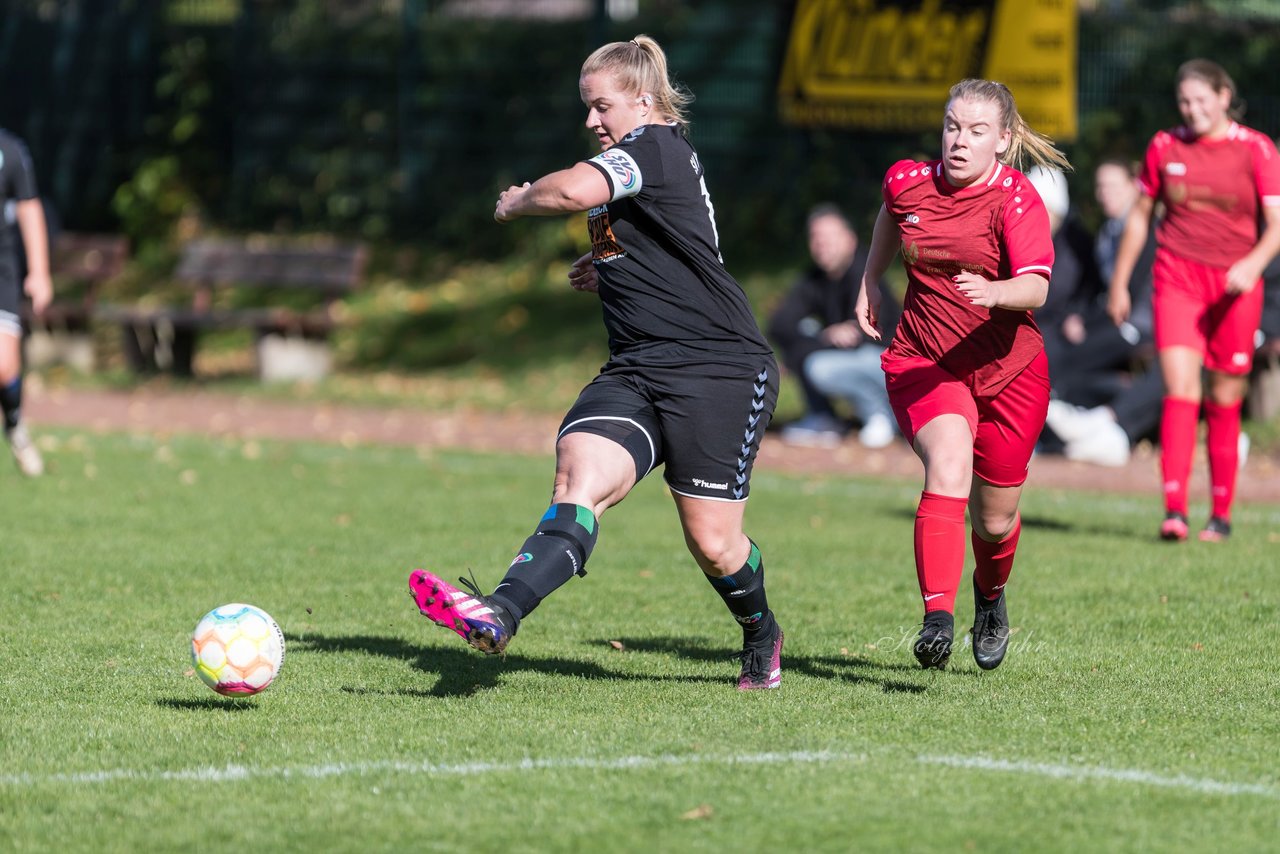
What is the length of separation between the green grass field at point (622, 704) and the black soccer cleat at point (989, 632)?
8 cm

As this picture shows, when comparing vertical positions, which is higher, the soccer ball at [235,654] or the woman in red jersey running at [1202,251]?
the woman in red jersey running at [1202,251]

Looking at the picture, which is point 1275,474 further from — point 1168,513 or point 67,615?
point 67,615

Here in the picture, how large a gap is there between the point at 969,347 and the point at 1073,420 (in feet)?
24.2

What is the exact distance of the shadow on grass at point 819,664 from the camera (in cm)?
584

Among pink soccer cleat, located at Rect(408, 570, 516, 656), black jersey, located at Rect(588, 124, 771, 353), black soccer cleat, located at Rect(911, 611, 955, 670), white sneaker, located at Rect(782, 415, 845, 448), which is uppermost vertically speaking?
black jersey, located at Rect(588, 124, 771, 353)

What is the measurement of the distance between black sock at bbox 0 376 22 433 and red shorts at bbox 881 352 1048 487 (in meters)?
6.42

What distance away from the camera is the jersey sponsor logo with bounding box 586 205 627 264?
18.1ft

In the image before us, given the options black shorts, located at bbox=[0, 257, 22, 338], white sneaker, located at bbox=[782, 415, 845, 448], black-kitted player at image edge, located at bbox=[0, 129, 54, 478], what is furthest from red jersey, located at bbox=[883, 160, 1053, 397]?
white sneaker, located at bbox=[782, 415, 845, 448]

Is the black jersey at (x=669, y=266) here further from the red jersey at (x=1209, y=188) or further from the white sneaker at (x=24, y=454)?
the white sneaker at (x=24, y=454)

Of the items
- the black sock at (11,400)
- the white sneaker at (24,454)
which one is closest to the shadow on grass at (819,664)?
the black sock at (11,400)

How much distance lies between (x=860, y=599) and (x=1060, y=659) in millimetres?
1476

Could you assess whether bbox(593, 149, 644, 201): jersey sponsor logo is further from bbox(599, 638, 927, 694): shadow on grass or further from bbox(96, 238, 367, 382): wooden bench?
bbox(96, 238, 367, 382): wooden bench

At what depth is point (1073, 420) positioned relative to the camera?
13.0 m

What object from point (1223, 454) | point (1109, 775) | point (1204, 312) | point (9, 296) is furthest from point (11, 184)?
point (1109, 775)
